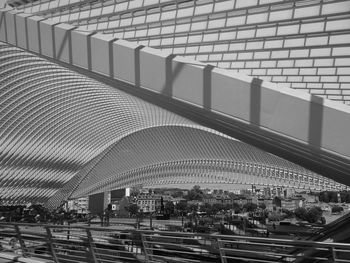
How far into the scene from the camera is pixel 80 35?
12656mm

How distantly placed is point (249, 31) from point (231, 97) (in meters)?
16.6

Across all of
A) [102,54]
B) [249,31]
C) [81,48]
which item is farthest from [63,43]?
[249,31]

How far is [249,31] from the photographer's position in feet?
79.4


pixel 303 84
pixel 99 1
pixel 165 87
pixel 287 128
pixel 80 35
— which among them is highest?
pixel 99 1

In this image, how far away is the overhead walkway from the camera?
749cm

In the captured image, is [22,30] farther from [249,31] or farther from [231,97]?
[249,31]

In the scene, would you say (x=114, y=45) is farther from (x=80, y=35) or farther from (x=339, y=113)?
(x=339, y=113)

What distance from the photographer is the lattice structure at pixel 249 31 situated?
2031 cm

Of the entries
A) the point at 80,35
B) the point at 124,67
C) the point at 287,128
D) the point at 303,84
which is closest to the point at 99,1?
the point at 303,84

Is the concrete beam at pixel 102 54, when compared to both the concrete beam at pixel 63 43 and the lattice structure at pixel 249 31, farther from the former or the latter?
the lattice structure at pixel 249 31

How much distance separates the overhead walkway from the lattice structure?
10508 mm

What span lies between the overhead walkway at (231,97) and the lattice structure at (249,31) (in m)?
10.5

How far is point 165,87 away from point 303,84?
20687 mm

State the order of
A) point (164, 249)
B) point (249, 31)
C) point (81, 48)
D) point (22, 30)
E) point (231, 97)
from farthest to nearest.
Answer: point (249, 31) → point (22, 30) → point (81, 48) → point (164, 249) → point (231, 97)
